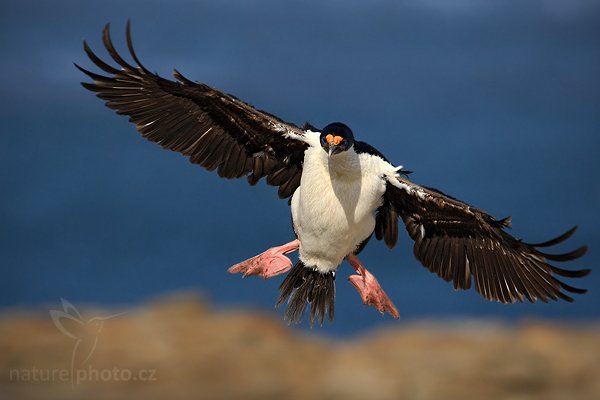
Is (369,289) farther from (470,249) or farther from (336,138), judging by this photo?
(336,138)

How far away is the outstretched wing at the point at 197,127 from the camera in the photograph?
15.9 m

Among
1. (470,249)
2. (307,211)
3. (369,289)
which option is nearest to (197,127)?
(307,211)

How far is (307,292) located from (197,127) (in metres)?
2.89

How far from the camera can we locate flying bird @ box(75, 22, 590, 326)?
1543 cm

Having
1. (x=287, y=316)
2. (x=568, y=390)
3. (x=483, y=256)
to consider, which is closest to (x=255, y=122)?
(x=287, y=316)

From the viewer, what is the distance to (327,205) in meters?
15.1

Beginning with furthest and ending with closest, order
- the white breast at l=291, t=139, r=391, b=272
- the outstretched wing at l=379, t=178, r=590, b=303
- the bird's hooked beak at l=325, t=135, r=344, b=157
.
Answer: the outstretched wing at l=379, t=178, r=590, b=303 < the white breast at l=291, t=139, r=391, b=272 < the bird's hooked beak at l=325, t=135, r=344, b=157

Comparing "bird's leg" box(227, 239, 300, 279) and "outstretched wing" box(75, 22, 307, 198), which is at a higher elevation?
"outstretched wing" box(75, 22, 307, 198)

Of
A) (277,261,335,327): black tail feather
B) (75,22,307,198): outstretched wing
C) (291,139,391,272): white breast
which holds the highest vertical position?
(75,22,307,198): outstretched wing

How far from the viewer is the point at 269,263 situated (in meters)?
15.9

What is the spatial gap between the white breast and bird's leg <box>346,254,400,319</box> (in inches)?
26.3

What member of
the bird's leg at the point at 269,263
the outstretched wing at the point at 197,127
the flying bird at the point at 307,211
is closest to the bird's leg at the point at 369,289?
the flying bird at the point at 307,211

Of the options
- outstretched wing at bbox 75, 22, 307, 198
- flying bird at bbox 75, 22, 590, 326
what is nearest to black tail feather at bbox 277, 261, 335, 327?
flying bird at bbox 75, 22, 590, 326

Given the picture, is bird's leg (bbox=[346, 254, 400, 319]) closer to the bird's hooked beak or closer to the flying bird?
the flying bird
